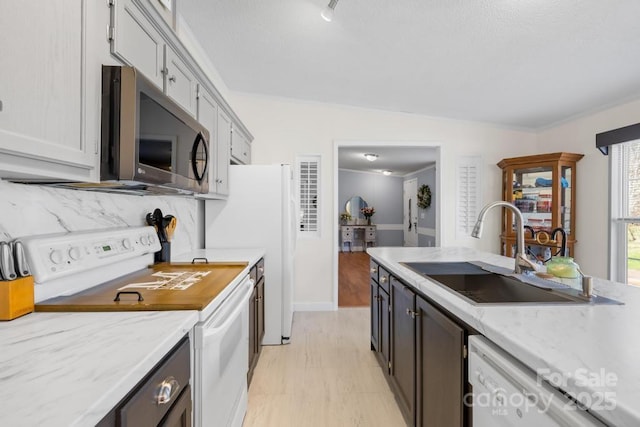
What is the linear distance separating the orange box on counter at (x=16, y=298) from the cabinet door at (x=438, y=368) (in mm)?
1423

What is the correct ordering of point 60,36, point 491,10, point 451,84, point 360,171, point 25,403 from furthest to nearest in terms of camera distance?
point 360,171 < point 451,84 < point 491,10 < point 60,36 < point 25,403

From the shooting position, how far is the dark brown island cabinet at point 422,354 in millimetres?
1057

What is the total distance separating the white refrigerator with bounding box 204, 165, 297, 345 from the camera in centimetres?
280

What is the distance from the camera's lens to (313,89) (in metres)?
3.43

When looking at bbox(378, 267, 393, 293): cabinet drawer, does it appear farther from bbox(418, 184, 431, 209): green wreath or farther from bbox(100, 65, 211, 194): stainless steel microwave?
bbox(418, 184, 431, 209): green wreath

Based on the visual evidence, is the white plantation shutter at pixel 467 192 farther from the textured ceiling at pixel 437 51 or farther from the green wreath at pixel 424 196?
the green wreath at pixel 424 196

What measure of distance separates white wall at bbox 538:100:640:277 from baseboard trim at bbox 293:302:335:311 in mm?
2867

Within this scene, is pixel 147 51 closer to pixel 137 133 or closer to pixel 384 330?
pixel 137 133

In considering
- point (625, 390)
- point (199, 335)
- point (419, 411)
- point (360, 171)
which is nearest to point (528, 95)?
point (419, 411)

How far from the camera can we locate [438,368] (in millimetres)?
1215

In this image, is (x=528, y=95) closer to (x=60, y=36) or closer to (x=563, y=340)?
(x=563, y=340)

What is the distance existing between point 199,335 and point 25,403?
0.55 m

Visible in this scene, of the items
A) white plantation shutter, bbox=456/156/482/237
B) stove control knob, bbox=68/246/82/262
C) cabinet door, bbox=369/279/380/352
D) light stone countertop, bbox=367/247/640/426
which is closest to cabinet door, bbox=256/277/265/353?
cabinet door, bbox=369/279/380/352

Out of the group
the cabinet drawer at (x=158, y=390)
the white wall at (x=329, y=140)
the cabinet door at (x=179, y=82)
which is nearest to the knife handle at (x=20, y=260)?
the cabinet drawer at (x=158, y=390)
